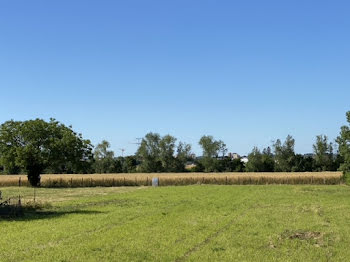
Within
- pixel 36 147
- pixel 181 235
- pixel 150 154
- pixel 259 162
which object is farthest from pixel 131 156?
pixel 181 235

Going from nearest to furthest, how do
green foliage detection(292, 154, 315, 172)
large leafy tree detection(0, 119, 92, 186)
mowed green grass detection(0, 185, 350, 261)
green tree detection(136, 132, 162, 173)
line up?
1. mowed green grass detection(0, 185, 350, 261)
2. large leafy tree detection(0, 119, 92, 186)
3. green foliage detection(292, 154, 315, 172)
4. green tree detection(136, 132, 162, 173)

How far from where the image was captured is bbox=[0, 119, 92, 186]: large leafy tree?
58312 millimetres

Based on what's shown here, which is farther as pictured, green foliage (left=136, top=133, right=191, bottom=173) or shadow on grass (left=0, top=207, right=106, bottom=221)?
green foliage (left=136, top=133, right=191, bottom=173)

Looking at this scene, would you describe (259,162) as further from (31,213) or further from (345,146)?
(31,213)

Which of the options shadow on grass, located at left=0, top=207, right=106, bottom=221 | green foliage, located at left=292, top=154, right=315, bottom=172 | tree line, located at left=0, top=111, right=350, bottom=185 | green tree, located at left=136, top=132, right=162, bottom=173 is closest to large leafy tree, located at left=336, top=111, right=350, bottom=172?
tree line, located at left=0, top=111, right=350, bottom=185

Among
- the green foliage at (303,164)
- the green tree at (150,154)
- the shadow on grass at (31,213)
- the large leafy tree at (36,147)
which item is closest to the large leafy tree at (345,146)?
the shadow on grass at (31,213)

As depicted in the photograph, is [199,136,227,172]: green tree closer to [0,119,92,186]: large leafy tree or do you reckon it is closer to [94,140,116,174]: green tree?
[94,140,116,174]: green tree

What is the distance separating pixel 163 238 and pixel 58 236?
4.59 m

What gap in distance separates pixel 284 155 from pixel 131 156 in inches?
1946

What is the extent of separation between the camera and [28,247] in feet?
51.9

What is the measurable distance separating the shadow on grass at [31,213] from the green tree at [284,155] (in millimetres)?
94578

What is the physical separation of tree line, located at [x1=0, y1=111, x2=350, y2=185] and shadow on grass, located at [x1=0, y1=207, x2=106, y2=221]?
28.9 meters

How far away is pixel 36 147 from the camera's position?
195ft

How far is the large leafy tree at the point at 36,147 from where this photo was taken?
5831 centimetres
